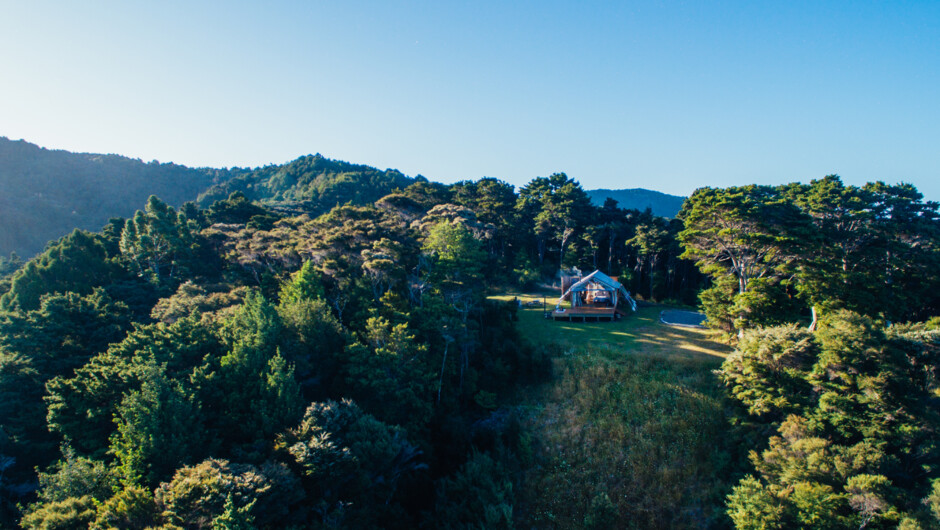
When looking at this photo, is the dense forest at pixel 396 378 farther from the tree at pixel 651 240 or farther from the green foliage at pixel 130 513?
the tree at pixel 651 240

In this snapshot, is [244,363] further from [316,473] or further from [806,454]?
[806,454]

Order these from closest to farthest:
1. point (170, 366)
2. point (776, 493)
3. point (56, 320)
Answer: point (776, 493)
point (170, 366)
point (56, 320)

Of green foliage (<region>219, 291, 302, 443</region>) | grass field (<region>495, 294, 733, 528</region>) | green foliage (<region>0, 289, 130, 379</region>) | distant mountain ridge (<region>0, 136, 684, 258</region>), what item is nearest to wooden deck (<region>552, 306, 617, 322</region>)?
grass field (<region>495, 294, 733, 528</region>)

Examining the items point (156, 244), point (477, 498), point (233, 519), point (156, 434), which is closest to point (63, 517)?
point (156, 434)

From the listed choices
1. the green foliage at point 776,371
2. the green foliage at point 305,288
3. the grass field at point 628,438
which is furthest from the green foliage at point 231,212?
the green foliage at point 776,371

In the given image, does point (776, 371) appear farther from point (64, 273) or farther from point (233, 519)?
point (64, 273)

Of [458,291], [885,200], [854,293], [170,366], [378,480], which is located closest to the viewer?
[378,480]

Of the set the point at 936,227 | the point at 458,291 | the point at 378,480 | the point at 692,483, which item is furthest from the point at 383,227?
the point at 936,227

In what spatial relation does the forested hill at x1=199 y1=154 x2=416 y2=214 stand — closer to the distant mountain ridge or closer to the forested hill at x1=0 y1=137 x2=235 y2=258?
the distant mountain ridge
